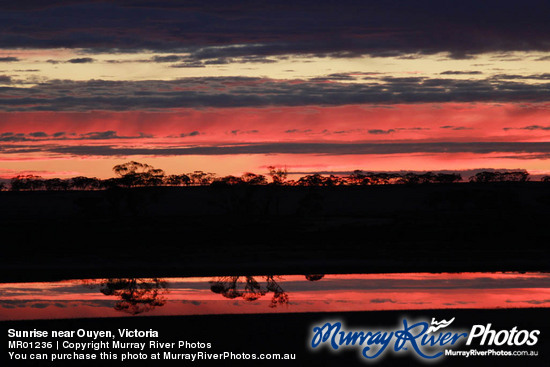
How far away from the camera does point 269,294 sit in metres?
20.2

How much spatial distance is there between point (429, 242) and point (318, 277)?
11.7 m

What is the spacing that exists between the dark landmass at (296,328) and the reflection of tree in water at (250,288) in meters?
2.52

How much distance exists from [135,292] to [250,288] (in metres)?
3.20

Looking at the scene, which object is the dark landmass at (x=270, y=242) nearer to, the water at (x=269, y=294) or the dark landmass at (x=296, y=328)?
the water at (x=269, y=294)

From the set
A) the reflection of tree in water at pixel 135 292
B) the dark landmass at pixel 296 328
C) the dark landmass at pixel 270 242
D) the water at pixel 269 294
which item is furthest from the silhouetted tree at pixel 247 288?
the dark landmass at pixel 296 328

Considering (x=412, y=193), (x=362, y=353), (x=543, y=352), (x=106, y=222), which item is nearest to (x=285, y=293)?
(x=362, y=353)

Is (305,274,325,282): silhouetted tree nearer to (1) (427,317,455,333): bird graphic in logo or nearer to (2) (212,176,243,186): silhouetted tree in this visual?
(1) (427,317,455,333): bird graphic in logo

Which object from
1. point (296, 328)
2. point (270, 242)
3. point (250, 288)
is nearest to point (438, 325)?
point (296, 328)

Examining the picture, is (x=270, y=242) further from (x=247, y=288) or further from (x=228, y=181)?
(x=228, y=181)

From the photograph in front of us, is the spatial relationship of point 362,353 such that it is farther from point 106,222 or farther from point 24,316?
point 106,222

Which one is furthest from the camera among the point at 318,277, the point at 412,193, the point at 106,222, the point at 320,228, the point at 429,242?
the point at 412,193

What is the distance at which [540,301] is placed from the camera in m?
18.9

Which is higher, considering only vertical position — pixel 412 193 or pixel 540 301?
pixel 412 193

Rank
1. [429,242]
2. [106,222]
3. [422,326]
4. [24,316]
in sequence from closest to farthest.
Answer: [422,326] < [24,316] < [429,242] < [106,222]
